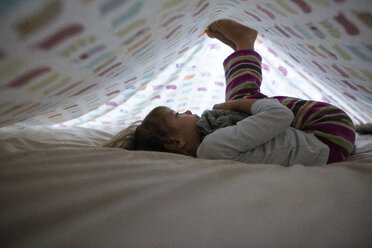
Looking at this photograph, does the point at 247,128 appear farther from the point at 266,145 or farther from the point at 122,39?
the point at 122,39

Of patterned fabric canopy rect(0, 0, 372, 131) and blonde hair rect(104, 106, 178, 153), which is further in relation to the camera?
blonde hair rect(104, 106, 178, 153)

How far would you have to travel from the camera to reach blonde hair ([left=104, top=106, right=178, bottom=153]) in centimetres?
90

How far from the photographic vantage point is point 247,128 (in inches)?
27.1

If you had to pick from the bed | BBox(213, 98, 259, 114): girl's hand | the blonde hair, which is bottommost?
the bed

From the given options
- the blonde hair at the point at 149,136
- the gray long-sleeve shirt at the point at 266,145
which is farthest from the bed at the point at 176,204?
the blonde hair at the point at 149,136

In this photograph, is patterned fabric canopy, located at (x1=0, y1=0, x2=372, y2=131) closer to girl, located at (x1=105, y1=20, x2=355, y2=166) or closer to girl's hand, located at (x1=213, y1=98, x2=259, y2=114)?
girl, located at (x1=105, y1=20, x2=355, y2=166)

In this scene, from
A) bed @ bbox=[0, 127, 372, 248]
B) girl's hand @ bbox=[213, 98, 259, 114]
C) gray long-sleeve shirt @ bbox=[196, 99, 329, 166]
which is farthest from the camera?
girl's hand @ bbox=[213, 98, 259, 114]

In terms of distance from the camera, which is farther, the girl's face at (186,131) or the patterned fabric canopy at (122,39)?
the girl's face at (186,131)

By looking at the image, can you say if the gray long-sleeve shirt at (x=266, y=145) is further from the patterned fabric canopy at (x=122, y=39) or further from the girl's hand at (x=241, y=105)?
the patterned fabric canopy at (x=122, y=39)

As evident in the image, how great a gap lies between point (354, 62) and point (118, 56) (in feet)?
2.45

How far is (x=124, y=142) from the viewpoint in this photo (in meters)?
0.90

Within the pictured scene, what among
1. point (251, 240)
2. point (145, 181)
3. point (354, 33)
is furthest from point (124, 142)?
point (354, 33)

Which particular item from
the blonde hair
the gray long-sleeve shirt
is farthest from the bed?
the blonde hair

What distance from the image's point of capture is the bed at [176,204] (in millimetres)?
335
